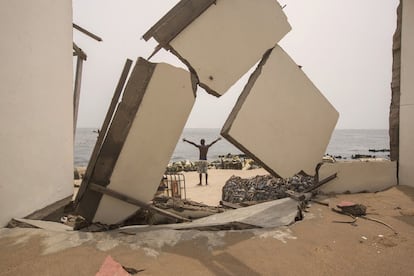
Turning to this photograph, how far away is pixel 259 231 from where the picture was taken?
3451mm

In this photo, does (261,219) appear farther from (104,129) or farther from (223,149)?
(223,149)

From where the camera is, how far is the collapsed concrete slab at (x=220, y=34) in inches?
158

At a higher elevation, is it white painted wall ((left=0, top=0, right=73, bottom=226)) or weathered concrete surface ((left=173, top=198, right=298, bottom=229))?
white painted wall ((left=0, top=0, right=73, bottom=226))

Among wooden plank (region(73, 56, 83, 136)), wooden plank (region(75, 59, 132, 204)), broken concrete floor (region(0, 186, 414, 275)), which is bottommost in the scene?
broken concrete floor (region(0, 186, 414, 275))

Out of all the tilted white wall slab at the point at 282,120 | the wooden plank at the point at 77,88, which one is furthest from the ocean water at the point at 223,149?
the tilted white wall slab at the point at 282,120

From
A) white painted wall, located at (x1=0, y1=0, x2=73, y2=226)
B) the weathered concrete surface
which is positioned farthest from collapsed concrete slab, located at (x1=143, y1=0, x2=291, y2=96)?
the weathered concrete surface

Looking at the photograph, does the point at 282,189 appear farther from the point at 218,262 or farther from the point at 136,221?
the point at 218,262

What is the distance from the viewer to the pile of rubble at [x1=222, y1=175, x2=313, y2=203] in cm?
605

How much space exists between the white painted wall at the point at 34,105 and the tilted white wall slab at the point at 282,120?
2871 mm

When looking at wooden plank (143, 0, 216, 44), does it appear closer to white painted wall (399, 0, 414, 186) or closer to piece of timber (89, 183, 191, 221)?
piece of timber (89, 183, 191, 221)

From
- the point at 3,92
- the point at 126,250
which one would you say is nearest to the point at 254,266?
the point at 126,250

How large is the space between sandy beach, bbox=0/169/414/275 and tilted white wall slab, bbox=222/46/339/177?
1520mm

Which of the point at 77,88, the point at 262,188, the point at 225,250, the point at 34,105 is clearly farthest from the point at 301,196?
the point at 77,88

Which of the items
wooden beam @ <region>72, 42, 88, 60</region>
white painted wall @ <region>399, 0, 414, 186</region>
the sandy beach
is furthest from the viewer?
wooden beam @ <region>72, 42, 88, 60</region>
